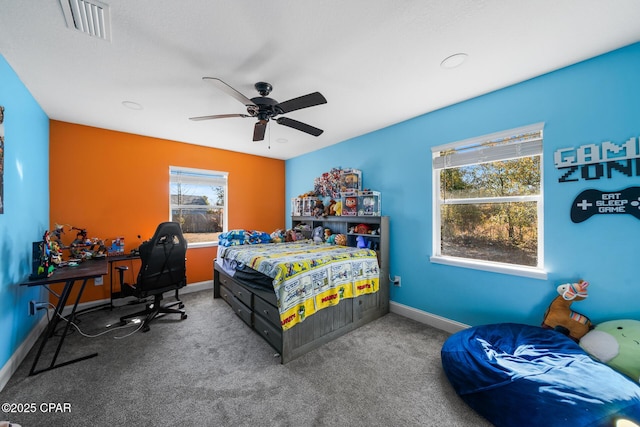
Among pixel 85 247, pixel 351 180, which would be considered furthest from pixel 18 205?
pixel 351 180

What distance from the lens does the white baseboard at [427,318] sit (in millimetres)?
2626

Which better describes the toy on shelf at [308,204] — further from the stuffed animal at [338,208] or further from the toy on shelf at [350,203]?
the toy on shelf at [350,203]

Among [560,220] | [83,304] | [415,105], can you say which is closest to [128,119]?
[83,304]

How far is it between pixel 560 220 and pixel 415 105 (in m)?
1.75

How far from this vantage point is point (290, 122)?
7.58 feet

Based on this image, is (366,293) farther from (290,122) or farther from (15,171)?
(15,171)

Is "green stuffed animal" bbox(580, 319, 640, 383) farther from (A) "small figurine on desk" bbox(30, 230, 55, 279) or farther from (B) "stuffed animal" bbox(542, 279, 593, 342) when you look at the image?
(A) "small figurine on desk" bbox(30, 230, 55, 279)

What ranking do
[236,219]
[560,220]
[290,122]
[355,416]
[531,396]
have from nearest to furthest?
[531,396] < [355,416] < [560,220] < [290,122] < [236,219]

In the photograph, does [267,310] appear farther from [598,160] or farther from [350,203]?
[598,160]

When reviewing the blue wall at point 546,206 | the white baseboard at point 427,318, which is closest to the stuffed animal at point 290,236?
the blue wall at point 546,206

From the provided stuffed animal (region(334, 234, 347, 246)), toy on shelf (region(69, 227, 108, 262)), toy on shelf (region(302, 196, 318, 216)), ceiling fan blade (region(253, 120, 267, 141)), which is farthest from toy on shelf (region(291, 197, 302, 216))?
toy on shelf (region(69, 227, 108, 262))

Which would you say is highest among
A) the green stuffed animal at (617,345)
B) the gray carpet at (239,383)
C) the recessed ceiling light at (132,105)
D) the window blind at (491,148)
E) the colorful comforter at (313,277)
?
the recessed ceiling light at (132,105)

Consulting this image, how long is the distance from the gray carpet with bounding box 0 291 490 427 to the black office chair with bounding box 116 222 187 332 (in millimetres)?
404

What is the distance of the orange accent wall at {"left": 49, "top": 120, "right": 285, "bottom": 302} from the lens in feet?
10.4
